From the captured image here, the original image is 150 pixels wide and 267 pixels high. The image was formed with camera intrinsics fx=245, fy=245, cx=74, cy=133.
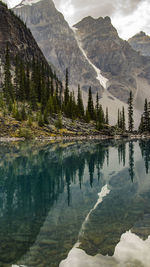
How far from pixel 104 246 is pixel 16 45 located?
171m

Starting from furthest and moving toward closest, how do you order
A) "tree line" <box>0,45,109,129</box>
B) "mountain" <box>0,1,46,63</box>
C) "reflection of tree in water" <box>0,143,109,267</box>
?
"mountain" <box>0,1,46,63</box> < "tree line" <box>0,45,109,129</box> < "reflection of tree in water" <box>0,143,109,267</box>

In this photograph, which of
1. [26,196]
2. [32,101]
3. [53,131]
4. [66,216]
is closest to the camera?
[66,216]

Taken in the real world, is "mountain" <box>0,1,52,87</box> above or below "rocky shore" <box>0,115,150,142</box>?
above

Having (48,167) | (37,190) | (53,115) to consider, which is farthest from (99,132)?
(37,190)

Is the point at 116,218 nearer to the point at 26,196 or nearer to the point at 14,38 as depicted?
the point at 26,196

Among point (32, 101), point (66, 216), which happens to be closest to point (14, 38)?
point (32, 101)

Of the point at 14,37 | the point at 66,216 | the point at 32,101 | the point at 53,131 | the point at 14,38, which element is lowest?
the point at 66,216

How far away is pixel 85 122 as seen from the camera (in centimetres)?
10862

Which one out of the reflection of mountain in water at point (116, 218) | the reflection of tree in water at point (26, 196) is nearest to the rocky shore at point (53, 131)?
the reflection of tree in water at point (26, 196)

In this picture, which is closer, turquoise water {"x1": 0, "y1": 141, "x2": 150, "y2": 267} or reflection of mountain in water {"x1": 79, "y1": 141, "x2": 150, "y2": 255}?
turquoise water {"x1": 0, "y1": 141, "x2": 150, "y2": 267}

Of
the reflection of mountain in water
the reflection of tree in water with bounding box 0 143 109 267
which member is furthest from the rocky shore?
the reflection of mountain in water

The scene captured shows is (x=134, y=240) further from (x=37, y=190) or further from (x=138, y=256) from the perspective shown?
(x=37, y=190)

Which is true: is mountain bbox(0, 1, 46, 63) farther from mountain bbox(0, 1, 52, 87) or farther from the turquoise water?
the turquoise water

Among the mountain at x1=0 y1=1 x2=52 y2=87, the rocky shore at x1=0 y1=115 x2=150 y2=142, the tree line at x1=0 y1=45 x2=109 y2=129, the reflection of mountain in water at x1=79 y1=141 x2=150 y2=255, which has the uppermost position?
the mountain at x1=0 y1=1 x2=52 y2=87
